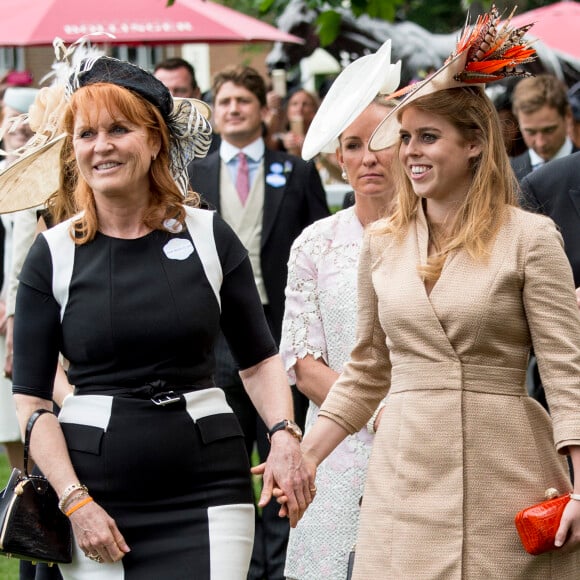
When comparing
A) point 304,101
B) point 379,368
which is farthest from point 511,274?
point 304,101

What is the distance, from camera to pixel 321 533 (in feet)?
19.1

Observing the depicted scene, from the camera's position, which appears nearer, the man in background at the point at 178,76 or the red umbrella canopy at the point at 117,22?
the man in background at the point at 178,76

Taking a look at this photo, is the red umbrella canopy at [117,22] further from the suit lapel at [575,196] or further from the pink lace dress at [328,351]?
the suit lapel at [575,196]

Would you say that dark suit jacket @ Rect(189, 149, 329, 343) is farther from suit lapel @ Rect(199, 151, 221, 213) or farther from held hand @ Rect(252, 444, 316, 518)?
held hand @ Rect(252, 444, 316, 518)

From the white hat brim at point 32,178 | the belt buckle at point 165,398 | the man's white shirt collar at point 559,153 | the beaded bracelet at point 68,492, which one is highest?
the white hat brim at point 32,178

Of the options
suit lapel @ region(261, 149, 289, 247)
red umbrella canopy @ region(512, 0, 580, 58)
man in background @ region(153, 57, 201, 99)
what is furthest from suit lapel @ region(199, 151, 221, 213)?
red umbrella canopy @ region(512, 0, 580, 58)

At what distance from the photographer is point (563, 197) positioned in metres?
5.95

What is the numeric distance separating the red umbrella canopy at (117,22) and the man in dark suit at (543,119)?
3.16 meters

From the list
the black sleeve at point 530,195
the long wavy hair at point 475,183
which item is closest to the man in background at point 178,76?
the black sleeve at point 530,195

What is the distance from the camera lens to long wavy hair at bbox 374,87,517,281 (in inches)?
177

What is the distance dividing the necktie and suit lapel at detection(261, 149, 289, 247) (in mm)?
121

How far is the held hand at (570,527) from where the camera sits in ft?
13.9

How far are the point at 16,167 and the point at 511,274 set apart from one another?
1821 millimetres

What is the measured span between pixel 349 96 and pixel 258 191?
3.41 meters
